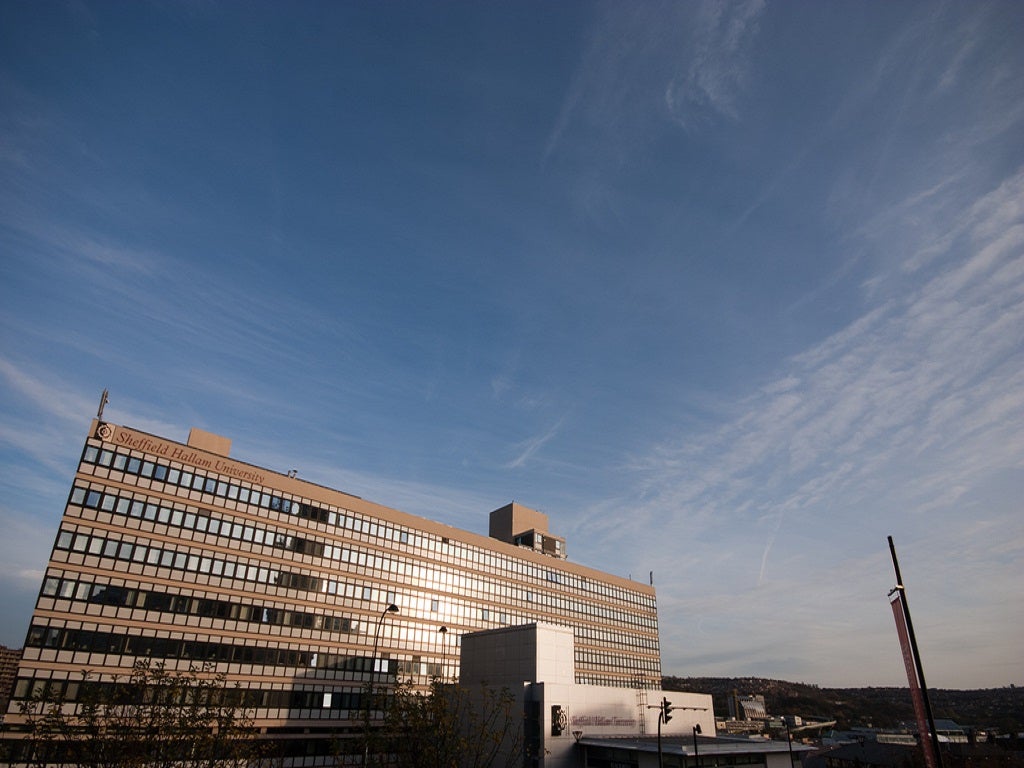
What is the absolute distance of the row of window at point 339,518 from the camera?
2203 inches

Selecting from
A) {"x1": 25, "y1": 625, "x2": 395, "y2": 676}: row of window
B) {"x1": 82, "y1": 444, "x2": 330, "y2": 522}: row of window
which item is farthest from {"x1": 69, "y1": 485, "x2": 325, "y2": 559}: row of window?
{"x1": 25, "y1": 625, "x2": 395, "y2": 676}: row of window

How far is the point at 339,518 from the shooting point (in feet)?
231

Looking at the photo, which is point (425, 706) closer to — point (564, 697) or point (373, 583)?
point (564, 697)

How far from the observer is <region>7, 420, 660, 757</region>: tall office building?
50.3 metres

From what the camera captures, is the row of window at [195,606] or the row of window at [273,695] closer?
the row of window at [273,695]

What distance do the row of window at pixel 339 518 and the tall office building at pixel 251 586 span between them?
6.6 inches

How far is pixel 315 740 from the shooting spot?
60.0 metres

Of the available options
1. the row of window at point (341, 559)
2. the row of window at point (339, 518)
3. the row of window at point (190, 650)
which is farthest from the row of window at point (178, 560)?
the row of window at point (339, 518)

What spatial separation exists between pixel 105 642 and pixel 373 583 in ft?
89.7

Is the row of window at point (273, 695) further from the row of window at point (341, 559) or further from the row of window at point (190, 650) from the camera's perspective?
the row of window at point (341, 559)

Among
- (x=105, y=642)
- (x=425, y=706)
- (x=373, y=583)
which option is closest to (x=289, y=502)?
(x=373, y=583)

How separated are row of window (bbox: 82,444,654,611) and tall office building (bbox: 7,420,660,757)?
0.17 meters

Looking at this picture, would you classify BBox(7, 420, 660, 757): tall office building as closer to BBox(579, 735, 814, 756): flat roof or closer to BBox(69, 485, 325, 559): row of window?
BBox(69, 485, 325, 559): row of window

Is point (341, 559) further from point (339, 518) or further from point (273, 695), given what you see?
point (273, 695)
